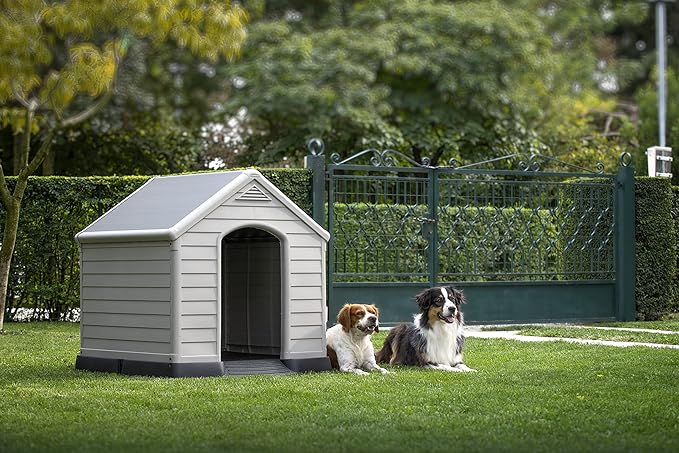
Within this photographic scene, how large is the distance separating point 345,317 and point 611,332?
5.53 metres

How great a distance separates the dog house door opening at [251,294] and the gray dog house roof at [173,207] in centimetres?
98

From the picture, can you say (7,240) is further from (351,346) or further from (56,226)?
(351,346)

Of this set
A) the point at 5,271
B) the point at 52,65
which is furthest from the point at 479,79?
the point at 5,271

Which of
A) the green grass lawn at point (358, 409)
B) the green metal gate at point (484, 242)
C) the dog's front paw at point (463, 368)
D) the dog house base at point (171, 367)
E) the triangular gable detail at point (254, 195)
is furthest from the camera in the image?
the green metal gate at point (484, 242)

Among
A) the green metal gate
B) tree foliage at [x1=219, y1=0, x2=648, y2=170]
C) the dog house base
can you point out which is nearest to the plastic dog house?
the dog house base

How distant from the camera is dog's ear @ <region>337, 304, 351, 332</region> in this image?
36.6 ft

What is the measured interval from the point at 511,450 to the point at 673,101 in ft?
95.2

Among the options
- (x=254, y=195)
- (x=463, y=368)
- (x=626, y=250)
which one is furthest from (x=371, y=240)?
(x=254, y=195)

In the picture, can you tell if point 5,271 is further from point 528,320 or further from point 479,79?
point 479,79

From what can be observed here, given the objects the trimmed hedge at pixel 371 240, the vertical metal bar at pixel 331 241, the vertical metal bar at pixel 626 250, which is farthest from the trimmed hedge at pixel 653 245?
the vertical metal bar at pixel 331 241

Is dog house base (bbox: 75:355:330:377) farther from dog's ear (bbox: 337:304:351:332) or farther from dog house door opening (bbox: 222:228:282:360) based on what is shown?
dog house door opening (bbox: 222:228:282:360)

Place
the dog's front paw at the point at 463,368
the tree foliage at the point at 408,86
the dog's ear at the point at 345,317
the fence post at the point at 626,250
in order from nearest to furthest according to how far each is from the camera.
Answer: the dog's ear at the point at 345,317 < the dog's front paw at the point at 463,368 < the fence post at the point at 626,250 < the tree foliage at the point at 408,86

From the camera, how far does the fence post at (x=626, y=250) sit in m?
18.2

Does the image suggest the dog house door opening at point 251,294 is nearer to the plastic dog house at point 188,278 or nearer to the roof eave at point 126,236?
the plastic dog house at point 188,278
